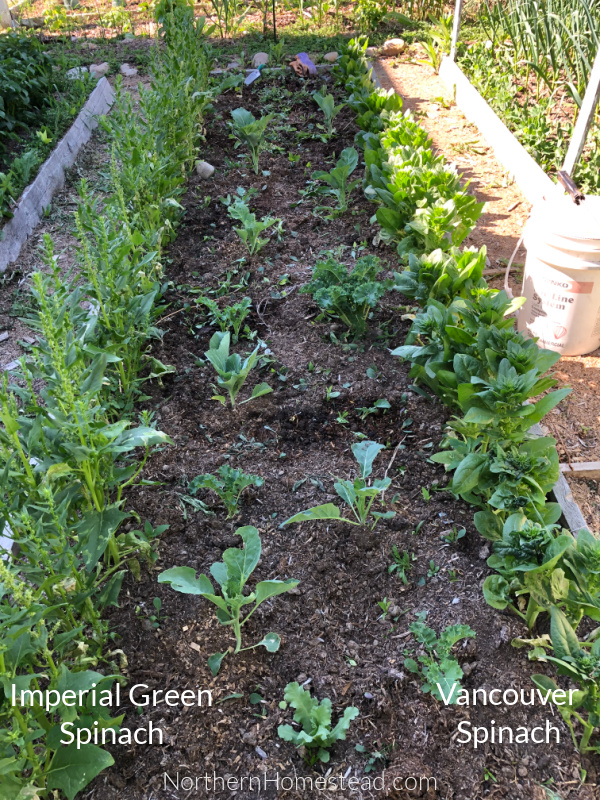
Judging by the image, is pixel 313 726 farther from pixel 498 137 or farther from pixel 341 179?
pixel 498 137

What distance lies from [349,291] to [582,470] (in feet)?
4.40

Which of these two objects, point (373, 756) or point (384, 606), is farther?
point (384, 606)

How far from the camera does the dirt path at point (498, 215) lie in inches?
117

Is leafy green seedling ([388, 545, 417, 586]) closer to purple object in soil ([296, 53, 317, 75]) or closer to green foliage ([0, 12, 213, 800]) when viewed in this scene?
green foliage ([0, 12, 213, 800])

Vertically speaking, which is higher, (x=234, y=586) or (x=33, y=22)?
(x=33, y=22)

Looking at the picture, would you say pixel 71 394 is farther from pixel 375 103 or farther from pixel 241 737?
pixel 375 103

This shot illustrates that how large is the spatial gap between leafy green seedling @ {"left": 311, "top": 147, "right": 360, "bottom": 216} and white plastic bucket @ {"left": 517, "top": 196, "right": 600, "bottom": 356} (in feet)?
4.81

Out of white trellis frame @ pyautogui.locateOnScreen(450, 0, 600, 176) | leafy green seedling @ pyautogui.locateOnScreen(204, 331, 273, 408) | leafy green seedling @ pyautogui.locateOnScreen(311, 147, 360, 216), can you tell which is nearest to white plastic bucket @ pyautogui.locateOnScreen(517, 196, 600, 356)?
white trellis frame @ pyautogui.locateOnScreen(450, 0, 600, 176)

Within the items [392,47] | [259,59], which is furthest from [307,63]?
[392,47]

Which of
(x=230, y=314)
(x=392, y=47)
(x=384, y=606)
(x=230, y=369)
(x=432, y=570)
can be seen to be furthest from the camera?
(x=392, y=47)

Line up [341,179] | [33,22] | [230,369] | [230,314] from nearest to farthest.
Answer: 1. [230,369]
2. [230,314]
3. [341,179]
4. [33,22]

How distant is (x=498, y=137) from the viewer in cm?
532

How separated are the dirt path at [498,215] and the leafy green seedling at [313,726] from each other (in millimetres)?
1384

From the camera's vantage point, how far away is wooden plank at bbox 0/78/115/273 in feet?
14.1
